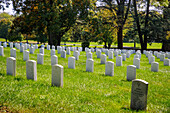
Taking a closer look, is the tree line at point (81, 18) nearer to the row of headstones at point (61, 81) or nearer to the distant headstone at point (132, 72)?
the distant headstone at point (132, 72)

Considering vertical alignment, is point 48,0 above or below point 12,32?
above

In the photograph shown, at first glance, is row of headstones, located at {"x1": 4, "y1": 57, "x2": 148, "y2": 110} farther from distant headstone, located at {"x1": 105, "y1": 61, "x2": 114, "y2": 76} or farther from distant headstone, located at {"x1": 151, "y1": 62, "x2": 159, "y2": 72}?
distant headstone, located at {"x1": 151, "y1": 62, "x2": 159, "y2": 72}

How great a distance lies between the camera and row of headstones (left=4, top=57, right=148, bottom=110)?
531 cm

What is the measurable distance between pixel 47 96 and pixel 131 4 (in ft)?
108

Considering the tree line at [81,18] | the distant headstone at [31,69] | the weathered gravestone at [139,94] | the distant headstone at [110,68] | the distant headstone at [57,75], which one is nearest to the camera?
the weathered gravestone at [139,94]

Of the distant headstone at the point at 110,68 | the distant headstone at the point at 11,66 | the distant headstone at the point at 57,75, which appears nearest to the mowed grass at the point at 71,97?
the distant headstone at the point at 57,75

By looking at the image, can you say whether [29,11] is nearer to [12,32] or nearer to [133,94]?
[12,32]

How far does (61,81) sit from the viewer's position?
722 cm

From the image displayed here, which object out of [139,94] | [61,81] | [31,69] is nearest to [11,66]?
[31,69]

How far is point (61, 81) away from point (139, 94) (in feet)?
9.51

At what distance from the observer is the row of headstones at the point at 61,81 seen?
5312 mm

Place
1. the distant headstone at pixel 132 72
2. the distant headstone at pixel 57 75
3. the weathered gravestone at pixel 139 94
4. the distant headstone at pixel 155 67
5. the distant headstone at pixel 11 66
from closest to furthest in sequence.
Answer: the weathered gravestone at pixel 139 94 < the distant headstone at pixel 57 75 < the distant headstone at pixel 11 66 < the distant headstone at pixel 132 72 < the distant headstone at pixel 155 67

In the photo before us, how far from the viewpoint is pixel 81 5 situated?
27297 mm

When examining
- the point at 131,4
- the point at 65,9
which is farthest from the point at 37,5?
the point at 131,4
